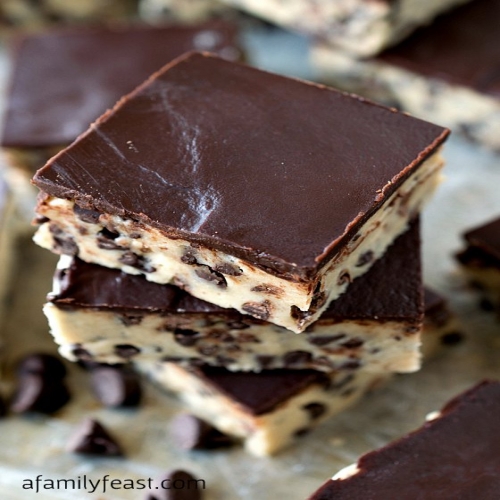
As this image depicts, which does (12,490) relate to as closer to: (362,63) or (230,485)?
(230,485)

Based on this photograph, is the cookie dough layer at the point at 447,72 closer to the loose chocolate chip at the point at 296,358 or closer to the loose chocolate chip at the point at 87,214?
the loose chocolate chip at the point at 296,358

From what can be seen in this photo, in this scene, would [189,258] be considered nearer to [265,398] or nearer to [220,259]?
[220,259]

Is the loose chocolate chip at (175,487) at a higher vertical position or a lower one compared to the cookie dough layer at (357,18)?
lower

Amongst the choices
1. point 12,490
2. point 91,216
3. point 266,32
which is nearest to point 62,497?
point 12,490

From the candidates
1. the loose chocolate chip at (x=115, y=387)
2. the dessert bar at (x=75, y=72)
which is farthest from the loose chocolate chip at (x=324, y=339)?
the dessert bar at (x=75, y=72)

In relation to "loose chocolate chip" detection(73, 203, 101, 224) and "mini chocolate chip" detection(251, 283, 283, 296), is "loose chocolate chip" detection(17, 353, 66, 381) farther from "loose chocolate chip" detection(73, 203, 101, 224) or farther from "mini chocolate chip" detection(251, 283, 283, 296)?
"mini chocolate chip" detection(251, 283, 283, 296)
